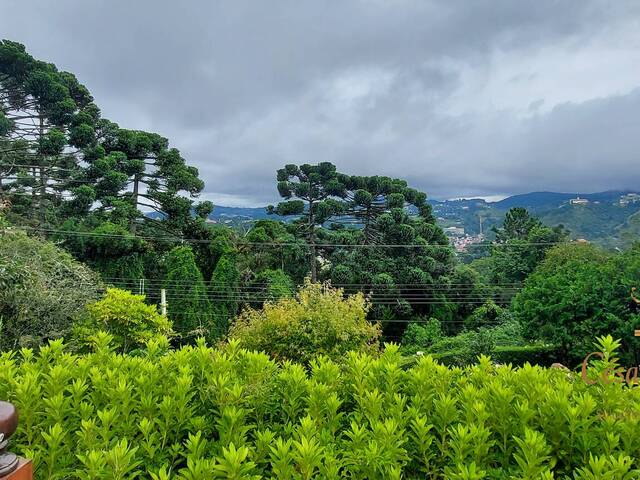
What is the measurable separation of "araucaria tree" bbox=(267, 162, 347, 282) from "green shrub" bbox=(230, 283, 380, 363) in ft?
35.0

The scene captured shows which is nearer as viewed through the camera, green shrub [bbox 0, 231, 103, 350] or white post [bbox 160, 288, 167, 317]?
green shrub [bbox 0, 231, 103, 350]

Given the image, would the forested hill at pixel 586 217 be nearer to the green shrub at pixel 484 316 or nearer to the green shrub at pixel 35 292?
the green shrub at pixel 484 316

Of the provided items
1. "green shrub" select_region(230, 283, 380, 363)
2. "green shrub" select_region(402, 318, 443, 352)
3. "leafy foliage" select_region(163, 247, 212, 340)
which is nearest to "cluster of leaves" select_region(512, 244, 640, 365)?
"green shrub" select_region(230, 283, 380, 363)

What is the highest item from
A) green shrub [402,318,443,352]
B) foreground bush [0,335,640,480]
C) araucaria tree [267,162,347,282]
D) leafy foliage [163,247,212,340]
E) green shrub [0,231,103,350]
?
araucaria tree [267,162,347,282]

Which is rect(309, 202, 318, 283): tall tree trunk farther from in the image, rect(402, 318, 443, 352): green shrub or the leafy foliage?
the leafy foliage

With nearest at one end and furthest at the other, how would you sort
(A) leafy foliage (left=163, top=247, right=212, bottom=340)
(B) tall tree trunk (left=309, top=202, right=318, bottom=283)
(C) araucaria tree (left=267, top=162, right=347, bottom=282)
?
(A) leafy foliage (left=163, top=247, right=212, bottom=340), (B) tall tree trunk (left=309, top=202, right=318, bottom=283), (C) araucaria tree (left=267, top=162, right=347, bottom=282)

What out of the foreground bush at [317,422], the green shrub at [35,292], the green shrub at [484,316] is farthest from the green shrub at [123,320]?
the green shrub at [484,316]

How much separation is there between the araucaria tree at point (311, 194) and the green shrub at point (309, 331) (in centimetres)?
1066

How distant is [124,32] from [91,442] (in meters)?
9.69

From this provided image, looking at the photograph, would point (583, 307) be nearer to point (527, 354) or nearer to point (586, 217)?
point (527, 354)

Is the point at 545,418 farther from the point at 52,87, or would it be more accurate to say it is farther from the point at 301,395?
the point at 52,87

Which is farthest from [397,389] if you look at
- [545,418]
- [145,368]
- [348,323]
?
[348,323]

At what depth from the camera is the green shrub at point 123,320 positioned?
25.4ft

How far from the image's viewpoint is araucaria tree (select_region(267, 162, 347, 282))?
63.5 feet
